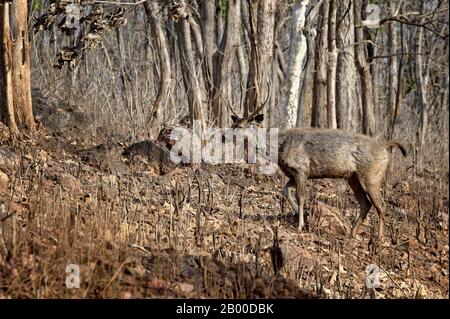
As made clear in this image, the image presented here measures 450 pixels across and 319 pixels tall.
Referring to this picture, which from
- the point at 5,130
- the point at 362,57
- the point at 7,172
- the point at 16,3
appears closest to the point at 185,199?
the point at 7,172

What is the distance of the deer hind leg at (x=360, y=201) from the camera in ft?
31.7

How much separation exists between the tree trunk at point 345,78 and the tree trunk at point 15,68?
18.4 feet

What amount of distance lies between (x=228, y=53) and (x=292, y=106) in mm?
1353

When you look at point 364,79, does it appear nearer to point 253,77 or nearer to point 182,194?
point 253,77

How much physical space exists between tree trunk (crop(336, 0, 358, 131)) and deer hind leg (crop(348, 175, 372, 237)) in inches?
182

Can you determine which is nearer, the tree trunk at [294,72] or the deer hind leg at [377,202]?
the deer hind leg at [377,202]

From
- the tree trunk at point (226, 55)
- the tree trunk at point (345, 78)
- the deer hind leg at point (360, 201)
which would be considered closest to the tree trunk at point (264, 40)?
the tree trunk at point (226, 55)

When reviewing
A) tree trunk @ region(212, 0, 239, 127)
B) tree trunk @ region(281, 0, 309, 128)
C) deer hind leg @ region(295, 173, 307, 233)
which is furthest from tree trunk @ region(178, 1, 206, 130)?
deer hind leg @ region(295, 173, 307, 233)

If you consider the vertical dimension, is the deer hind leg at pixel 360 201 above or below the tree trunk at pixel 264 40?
below

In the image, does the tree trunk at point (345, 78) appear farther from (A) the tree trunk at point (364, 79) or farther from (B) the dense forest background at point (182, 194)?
(A) the tree trunk at point (364, 79)

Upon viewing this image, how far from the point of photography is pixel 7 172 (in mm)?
9414

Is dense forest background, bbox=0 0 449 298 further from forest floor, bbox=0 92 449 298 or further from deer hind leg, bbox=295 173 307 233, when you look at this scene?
deer hind leg, bbox=295 173 307 233

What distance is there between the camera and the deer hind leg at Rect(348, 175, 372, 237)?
966cm

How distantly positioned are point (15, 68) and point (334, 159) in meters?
4.52
